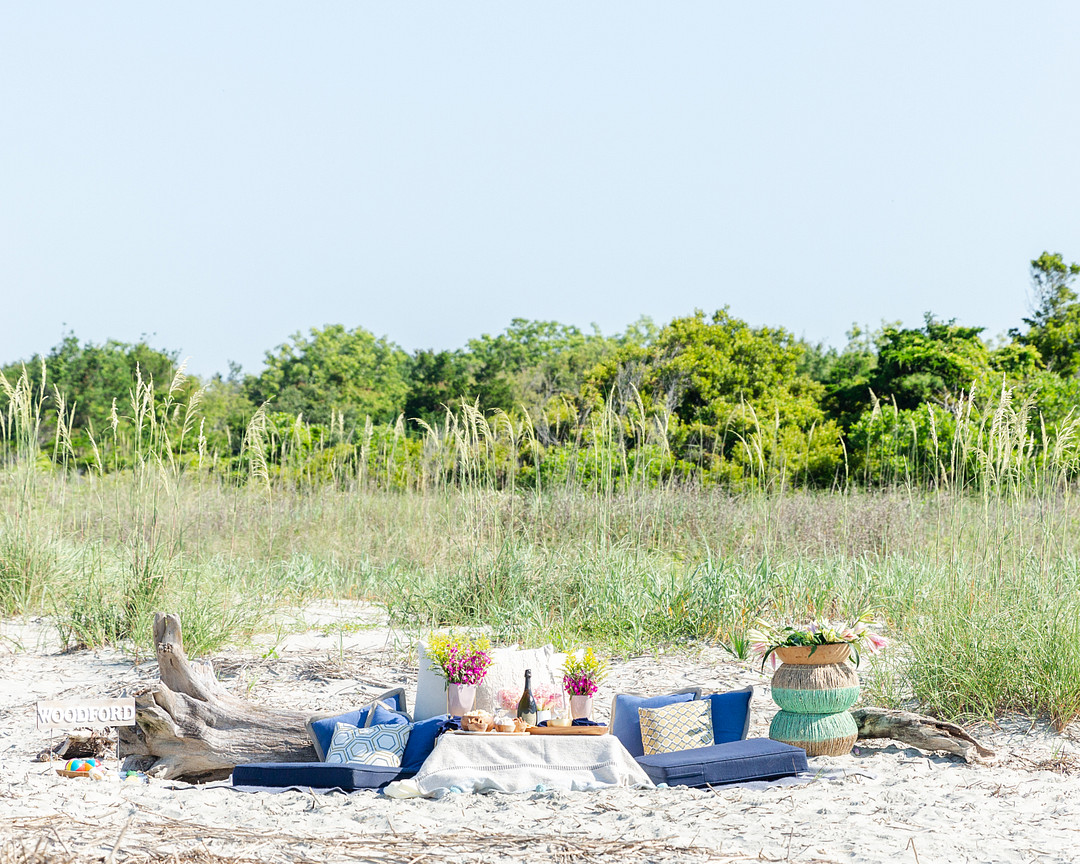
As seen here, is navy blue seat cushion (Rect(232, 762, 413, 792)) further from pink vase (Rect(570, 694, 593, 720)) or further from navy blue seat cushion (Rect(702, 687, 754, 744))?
navy blue seat cushion (Rect(702, 687, 754, 744))

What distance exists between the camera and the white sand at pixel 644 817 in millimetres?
3012

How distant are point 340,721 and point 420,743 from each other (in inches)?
15.3

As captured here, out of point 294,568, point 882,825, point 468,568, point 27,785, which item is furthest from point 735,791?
point 294,568

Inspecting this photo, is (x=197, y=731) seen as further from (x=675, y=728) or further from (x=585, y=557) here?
(x=585, y=557)

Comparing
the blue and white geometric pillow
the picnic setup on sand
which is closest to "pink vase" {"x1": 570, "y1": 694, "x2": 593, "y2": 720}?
the picnic setup on sand

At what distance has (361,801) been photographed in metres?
3.71

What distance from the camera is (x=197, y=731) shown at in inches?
170

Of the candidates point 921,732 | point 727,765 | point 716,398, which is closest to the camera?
point 727,765

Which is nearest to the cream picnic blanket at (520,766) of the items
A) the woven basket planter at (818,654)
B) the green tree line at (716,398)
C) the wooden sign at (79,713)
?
the woven basket planter at (818,654)

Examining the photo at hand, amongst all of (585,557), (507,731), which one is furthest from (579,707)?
(585,557)

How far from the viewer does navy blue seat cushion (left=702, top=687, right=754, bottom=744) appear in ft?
14.5

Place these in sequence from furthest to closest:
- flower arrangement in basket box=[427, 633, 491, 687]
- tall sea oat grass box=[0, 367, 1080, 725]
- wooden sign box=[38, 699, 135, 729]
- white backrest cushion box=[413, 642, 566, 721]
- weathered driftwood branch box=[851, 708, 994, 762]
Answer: tall sea oat grass box=[0, 367, 1080, 725] < white backrest cushion box=[413, 642, 566, 721] < flower arrangement in basket box=[427, 633, 491, 687] < weathered driftwood branch box=[851, 708, 994, 762] < wooden sign box=[38, 699, 135, 729]

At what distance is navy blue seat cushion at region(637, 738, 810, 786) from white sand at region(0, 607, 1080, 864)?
0.11m

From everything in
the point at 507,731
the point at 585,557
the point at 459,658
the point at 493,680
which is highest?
the point at 585,557
